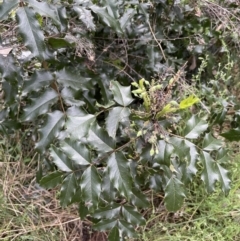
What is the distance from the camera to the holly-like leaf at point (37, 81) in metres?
1.25

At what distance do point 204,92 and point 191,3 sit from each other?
0.42 m

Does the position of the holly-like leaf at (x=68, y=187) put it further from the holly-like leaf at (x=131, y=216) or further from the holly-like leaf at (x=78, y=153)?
the holly-like leaf at (x=131, y=216)

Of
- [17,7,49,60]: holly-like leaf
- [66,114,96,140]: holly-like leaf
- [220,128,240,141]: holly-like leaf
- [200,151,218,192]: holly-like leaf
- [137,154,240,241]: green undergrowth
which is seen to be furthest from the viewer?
[137,154,240,241]: green undergrowth

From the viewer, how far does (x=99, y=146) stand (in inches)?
44.7

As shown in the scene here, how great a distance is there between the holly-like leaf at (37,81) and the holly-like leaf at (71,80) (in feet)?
0.10

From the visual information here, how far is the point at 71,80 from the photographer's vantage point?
129cm

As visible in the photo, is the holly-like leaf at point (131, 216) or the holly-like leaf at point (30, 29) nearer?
the holly-like leaf at point (30, 29)

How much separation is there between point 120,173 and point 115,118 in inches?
6.6

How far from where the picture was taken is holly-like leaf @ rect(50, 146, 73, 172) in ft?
4.03

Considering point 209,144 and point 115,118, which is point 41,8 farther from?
point 209,144

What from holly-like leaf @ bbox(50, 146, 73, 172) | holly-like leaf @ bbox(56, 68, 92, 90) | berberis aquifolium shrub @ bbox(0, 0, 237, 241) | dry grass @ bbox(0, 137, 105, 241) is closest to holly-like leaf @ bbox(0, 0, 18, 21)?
berberis aquifolium shrub @ bbox(0, 0, 237, 241)

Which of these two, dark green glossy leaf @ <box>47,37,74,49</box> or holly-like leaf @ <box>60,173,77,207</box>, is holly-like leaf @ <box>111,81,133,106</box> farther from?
holly-like leaf @ <box>60,173,77,207</box>

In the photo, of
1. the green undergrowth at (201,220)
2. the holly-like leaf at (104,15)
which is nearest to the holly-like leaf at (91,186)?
the holly-like leaf at (104,15)

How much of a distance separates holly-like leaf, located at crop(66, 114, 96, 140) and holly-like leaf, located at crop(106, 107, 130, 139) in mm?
61
